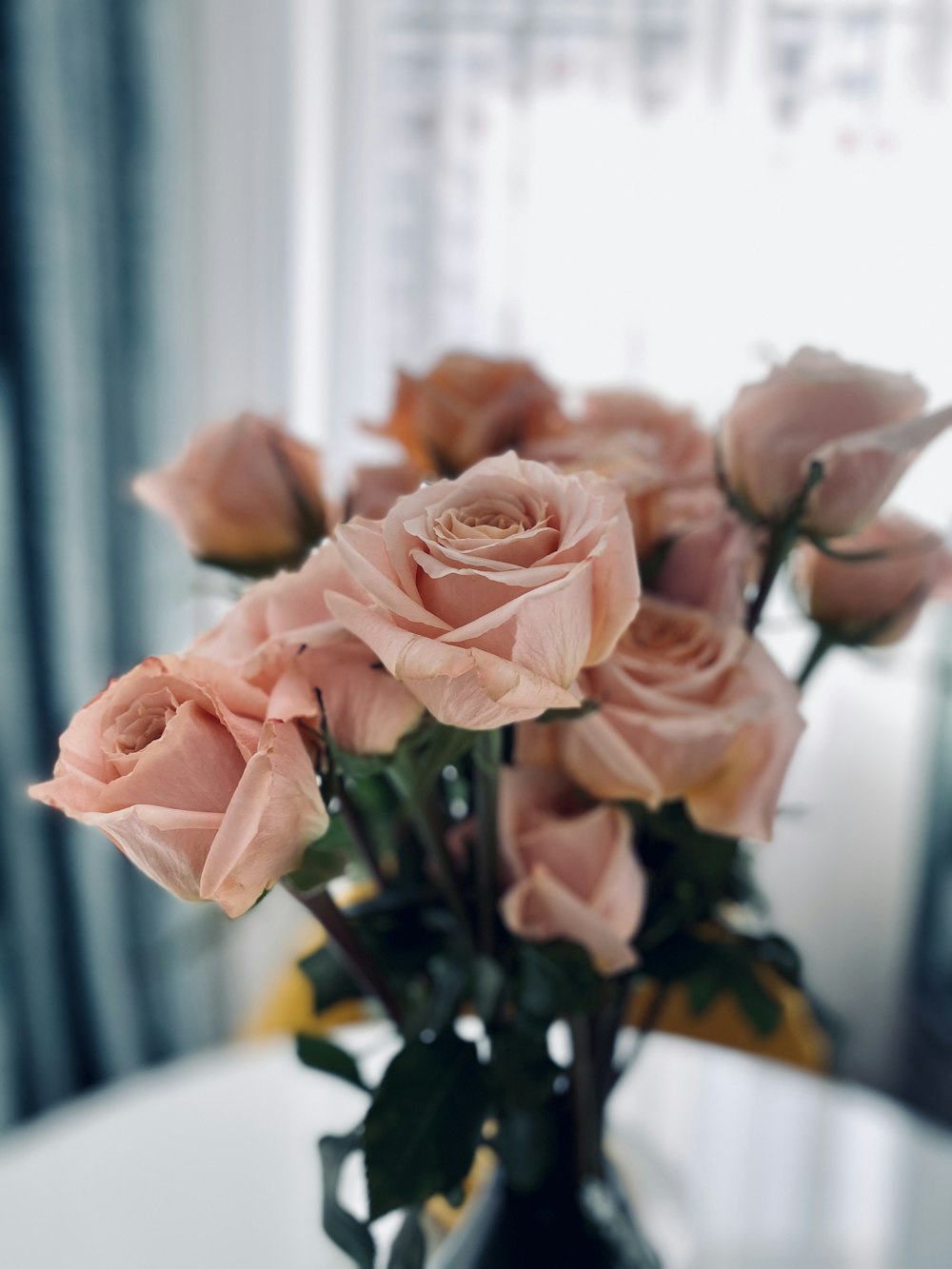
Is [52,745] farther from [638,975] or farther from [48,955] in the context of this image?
[638,975]

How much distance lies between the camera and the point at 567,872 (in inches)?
16.7

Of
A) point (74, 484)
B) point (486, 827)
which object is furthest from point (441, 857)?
point (74, 484)

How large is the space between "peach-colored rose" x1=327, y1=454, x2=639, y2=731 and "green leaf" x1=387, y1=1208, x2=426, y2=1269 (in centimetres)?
24

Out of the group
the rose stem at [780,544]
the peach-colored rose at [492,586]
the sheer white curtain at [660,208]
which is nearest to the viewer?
the peach-colored rose at [492,586]

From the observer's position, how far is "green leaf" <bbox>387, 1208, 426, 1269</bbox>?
0.40 m

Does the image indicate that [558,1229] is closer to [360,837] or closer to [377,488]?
[360,837]

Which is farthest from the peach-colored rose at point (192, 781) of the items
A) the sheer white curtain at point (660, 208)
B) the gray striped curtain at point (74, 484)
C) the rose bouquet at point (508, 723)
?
the sheer white curtain at point (660, 208)

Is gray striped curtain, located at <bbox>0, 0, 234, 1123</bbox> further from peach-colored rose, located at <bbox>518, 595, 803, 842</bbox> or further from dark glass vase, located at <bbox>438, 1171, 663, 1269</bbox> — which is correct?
peach-colored rose, located at <bbox>518, 595, 803, 842</bbox>

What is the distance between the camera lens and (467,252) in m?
1.52

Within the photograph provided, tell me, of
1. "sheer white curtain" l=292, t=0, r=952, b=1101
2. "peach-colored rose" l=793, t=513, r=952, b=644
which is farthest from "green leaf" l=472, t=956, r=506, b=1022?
"sheer white curtain" l=292, t=0, r=952, b=1101

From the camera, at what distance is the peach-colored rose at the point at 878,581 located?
0.44m

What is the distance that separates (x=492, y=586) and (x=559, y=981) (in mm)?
198

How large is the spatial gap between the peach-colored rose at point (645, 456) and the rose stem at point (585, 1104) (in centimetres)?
22

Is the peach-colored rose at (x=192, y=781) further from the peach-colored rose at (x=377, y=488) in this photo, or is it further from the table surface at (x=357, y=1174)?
the table surface at (x=357, y=1174)
